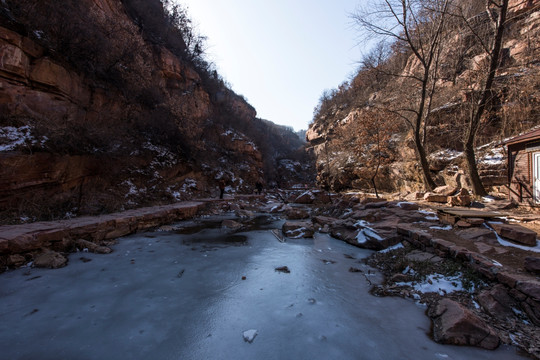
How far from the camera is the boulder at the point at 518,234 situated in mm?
4160

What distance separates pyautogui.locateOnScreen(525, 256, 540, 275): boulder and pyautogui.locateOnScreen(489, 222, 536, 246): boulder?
48.0 inches

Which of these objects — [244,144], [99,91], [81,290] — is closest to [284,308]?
[81,290]

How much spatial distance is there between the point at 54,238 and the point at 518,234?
9.18 metres

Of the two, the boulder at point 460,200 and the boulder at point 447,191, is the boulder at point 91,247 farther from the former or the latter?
the boulder at point 447,191

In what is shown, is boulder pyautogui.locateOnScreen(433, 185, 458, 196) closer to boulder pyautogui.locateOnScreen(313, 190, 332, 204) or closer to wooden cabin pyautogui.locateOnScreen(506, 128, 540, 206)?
wooden cabin pyautogui.locateOnScreen(506, 128, 540, 206)

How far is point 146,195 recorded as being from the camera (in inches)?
416

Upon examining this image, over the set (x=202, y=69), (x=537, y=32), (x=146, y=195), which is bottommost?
(x=146, y=195)

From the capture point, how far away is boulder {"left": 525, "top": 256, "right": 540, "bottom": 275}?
321 centimetres

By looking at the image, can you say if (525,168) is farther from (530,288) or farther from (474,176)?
(530,288)

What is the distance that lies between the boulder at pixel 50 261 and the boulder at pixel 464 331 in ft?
19.6

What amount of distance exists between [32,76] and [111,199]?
4.63 m

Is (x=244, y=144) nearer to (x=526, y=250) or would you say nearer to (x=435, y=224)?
(x=435, y=224)

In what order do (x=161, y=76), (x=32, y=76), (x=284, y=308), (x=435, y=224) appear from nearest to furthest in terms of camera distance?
(x=284, y=308) → (x=435, y=224) → (x=32, y=76) → (x=161, y=76)

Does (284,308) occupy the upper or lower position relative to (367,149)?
lower
